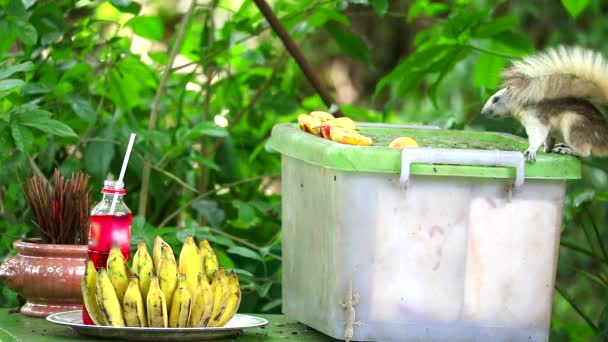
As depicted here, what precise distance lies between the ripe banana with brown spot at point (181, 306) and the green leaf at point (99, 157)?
4.15 ft

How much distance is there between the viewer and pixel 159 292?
1981mm

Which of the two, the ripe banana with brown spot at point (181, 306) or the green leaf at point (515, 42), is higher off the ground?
the green leaf at point (515, 42)

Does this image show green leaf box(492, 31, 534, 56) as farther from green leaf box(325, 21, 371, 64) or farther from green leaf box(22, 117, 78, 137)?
green leaf box(22, 117, 78, 137)

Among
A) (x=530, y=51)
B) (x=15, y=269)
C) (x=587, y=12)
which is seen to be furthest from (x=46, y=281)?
(x=587, y=12)

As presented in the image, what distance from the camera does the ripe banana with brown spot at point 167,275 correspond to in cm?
203

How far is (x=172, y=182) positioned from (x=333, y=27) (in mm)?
799

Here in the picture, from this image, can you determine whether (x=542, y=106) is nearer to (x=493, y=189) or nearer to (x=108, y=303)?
(x=493, y=189)

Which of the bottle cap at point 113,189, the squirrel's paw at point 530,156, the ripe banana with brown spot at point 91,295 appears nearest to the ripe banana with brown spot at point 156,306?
the ripe banana with brown spot at point 91,295

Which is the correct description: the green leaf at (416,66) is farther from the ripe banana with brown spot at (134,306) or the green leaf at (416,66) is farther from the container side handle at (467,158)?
the ripe banana with brown spot at (134,306)

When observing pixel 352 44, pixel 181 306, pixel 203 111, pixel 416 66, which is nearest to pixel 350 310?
pixel 181 306

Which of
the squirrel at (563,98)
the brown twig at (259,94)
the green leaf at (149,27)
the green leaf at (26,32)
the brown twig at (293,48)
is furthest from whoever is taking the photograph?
the brown twig at (259,94)

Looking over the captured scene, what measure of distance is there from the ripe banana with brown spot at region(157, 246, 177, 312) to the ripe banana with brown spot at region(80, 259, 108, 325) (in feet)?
0.44

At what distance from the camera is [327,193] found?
2.08m

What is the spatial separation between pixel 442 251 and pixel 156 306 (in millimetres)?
571
